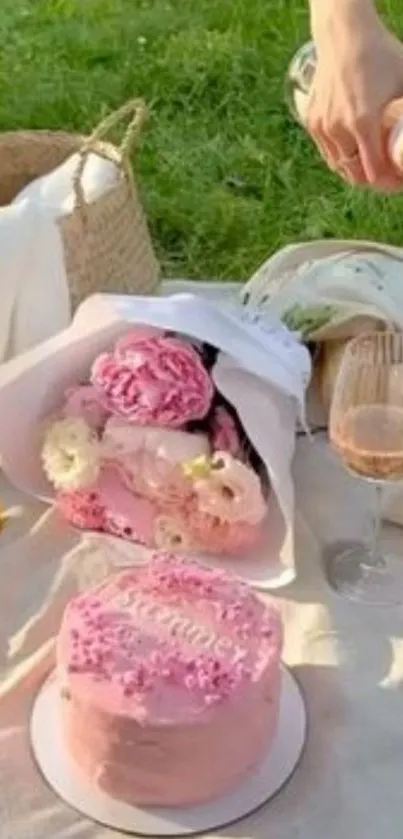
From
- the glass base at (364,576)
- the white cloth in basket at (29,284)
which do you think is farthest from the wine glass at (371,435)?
the white cloth in basket at (29,284)

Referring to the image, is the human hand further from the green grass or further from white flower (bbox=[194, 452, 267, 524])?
the green grass

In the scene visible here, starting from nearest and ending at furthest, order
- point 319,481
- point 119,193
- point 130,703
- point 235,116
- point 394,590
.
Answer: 1. point 130,703
2. point 394,590
3. point 319,481
4. point 119,193
5. point 235,116

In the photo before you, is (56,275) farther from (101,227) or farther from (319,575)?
(319,575)

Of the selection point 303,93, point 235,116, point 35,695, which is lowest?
point 235,116

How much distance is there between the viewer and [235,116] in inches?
114

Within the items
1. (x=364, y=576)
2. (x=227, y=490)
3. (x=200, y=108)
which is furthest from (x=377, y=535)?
(x=200, y=108)

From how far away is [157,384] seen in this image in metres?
1.63

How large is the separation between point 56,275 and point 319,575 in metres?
0.40

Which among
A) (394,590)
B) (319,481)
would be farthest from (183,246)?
(394,590)

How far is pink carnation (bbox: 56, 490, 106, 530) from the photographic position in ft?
5.43

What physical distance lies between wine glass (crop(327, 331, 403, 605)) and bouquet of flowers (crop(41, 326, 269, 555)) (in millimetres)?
95

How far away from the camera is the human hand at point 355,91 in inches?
60.1

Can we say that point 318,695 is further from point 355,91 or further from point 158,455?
point 355,91

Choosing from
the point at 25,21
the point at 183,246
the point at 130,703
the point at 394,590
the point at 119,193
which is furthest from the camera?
the point at 25,21
